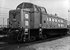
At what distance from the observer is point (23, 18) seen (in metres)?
12.3

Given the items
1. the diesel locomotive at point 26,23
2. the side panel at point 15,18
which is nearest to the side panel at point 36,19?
the diesel locomotive at point 26,23

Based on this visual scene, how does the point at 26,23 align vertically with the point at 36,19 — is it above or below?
below

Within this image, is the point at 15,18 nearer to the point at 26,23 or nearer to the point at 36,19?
the point at 26,23

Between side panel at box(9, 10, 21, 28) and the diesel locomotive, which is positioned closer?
the diesel locomotive

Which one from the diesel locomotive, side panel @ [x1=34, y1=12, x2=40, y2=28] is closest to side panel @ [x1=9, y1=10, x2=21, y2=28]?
the diesel locomotive

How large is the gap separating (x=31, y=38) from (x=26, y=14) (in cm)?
268

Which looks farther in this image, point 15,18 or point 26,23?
point 26,23

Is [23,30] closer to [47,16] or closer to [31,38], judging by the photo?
[31,38]

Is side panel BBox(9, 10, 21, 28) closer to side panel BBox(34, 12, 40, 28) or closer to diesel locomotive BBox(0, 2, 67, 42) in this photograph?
diesel locomotive BBox(0, 2, 67, 42)

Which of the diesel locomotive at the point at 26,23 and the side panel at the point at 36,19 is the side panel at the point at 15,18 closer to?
the diesel locomotive at the point at 26,23

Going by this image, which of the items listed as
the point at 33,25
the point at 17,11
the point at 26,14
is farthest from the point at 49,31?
the point at 17,11

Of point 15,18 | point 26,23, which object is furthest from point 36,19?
point 15,18

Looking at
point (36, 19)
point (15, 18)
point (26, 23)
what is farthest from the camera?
point (36, 19)

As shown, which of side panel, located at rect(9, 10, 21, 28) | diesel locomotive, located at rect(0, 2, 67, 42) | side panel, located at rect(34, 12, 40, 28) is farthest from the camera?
side panel, located at rect(34, 12, 40, 28)
